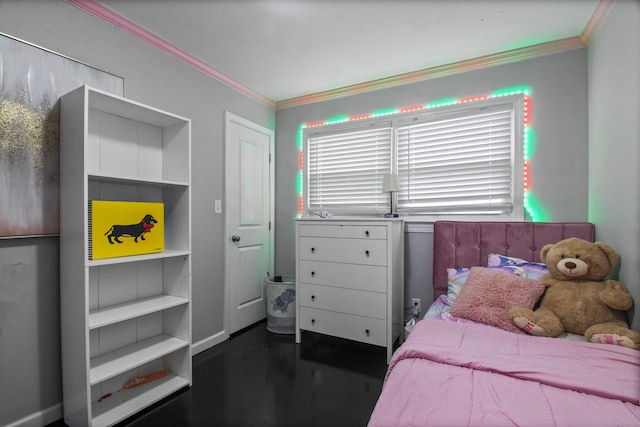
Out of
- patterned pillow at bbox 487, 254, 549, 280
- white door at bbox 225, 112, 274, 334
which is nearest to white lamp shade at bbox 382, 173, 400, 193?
patterned pillow at bbox 487, 254, 549, 280

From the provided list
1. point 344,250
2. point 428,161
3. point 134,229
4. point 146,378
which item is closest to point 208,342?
point 146,378

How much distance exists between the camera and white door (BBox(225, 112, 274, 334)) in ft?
9.32

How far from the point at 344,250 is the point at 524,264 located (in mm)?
1298

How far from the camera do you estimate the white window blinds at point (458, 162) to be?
8.15 feet

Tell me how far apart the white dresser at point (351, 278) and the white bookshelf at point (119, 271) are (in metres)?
1.02

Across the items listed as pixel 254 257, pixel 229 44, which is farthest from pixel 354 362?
pixel 229 44

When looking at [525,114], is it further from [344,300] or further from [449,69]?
[344,300]

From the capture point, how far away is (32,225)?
158 cm

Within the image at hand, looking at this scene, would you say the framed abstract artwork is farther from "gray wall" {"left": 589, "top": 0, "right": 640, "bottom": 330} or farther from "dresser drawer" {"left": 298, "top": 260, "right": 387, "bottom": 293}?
"gray wall" {"left": 589, "top": 0, "right": 640, "bottom": 330}

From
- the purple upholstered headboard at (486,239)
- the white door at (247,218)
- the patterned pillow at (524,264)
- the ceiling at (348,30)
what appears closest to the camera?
the ceiling at (348,30)

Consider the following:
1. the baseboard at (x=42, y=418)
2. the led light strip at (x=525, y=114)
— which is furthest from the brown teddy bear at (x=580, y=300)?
the baseboard at (x=42, y=418)

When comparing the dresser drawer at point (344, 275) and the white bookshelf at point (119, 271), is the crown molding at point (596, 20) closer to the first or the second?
the dresser drawer at point (344, 275)

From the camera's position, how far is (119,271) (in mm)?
1937

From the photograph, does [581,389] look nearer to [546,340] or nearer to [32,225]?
[546,340]
